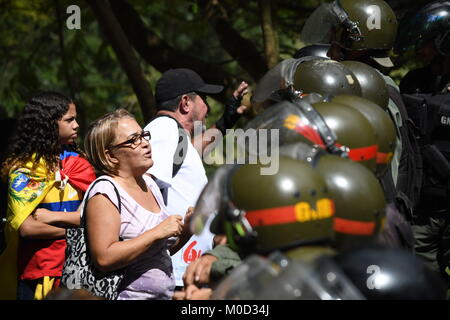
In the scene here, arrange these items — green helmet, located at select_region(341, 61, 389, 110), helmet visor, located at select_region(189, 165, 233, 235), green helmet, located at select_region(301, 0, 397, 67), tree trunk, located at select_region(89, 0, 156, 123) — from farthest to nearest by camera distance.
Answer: tree trunk, located at select_region(89, 0, 156, 123)
green helmet, located at select_region(301, 0, 397, 67)
green helmet, located at select_region(341, 61, 389, 110)
helmet visor, located at select_region(189, 165, 233, 235)

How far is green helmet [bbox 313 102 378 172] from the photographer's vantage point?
3.65 meters

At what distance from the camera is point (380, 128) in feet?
12.8

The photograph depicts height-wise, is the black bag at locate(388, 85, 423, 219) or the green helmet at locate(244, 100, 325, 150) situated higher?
the green helmet at locate(244, 100, 325, 150)

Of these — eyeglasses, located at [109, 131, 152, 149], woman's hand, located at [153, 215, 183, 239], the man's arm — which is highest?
eyeglasses, located at [109, 131, 152, 149]

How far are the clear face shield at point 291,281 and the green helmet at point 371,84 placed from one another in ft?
6.96

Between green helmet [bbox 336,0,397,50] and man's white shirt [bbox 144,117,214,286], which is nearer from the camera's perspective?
man's white shirt [bbox 144,117,214,286]

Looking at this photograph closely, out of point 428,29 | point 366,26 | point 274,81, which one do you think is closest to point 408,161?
point 366,26

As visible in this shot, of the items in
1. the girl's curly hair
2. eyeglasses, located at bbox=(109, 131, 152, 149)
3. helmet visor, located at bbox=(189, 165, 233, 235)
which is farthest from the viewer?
the girl's curly hair

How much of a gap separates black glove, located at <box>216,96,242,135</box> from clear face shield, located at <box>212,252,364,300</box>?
2.92 m

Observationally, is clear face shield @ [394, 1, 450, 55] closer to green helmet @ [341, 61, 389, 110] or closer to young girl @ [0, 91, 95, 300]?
green helmet @ [341, 61, 389, 110]

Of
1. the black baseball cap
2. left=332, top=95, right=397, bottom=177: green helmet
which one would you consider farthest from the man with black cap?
left=332, top=95, right=397, bottom=177: green helmet

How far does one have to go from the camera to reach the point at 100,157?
14.0ft

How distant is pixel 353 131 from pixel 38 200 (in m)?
1.94
